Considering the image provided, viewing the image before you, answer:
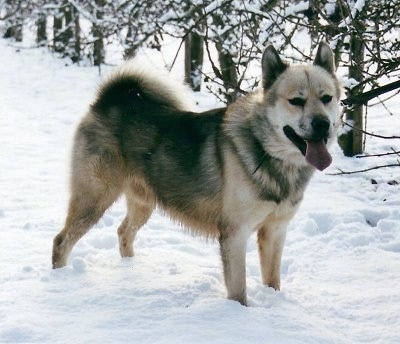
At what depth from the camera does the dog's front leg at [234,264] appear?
3822mm

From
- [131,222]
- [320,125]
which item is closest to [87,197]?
[131,222]

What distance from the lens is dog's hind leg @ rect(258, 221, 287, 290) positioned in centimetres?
421

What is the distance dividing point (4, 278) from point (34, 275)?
21 cm

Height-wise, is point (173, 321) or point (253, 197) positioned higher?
point (253, 197)

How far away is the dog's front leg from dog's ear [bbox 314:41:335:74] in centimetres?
127

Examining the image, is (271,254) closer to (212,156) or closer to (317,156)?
(212,156)

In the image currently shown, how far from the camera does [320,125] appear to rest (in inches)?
138

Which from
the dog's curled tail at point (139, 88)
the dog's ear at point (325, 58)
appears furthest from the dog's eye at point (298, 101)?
the dog's curled tail at point (139, 88)

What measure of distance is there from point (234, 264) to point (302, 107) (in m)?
1.09

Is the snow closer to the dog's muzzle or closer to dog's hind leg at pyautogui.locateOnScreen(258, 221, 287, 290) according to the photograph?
dog's hind leg at pyautogui.locateOnScreen(258, 221, 287, 290)

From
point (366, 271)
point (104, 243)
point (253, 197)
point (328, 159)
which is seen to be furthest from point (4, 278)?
point (366, 271)

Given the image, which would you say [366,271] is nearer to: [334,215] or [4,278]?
[334,215]

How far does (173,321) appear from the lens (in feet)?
11.3

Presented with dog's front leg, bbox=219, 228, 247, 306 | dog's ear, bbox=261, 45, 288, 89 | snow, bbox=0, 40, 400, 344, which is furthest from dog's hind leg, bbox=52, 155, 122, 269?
dog's ear, bbox=261, 45, 288, 89
